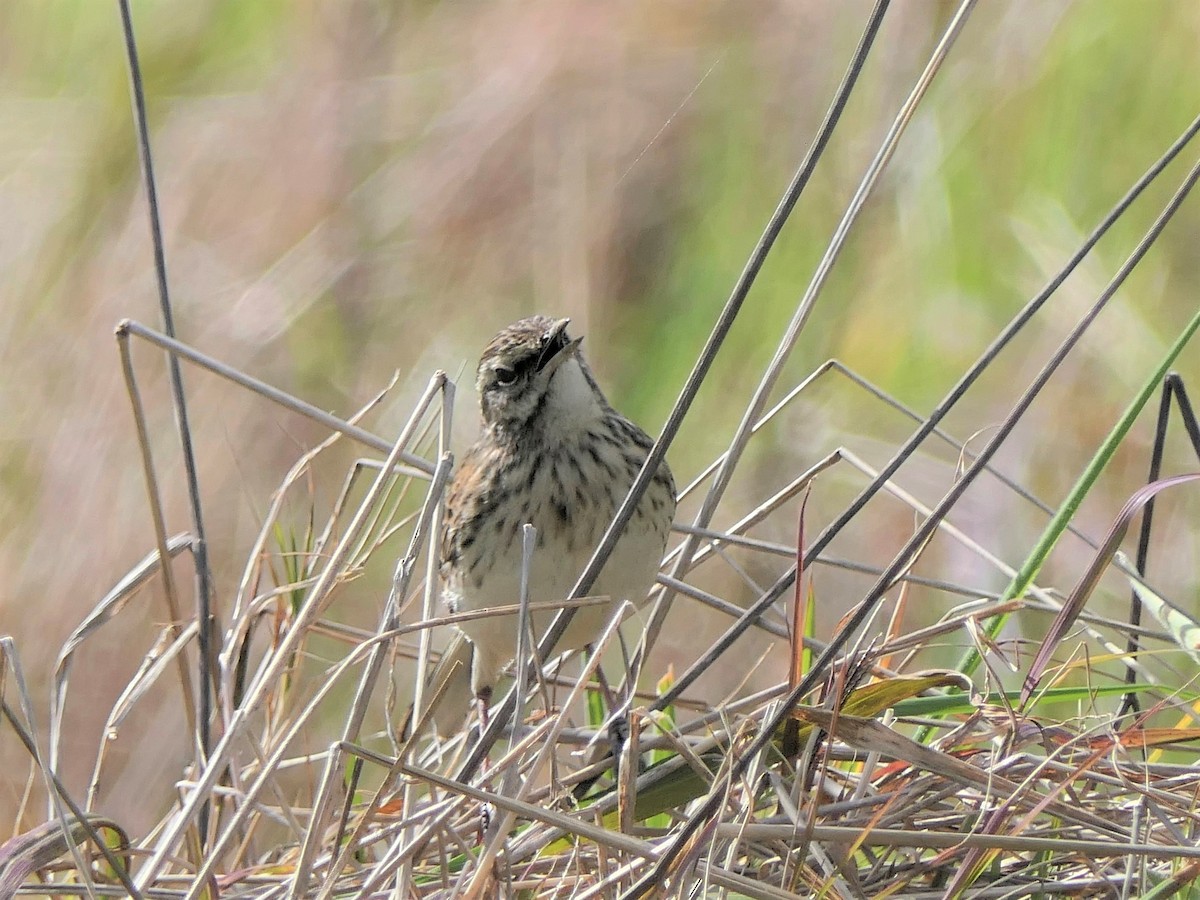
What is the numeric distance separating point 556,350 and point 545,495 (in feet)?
1.08

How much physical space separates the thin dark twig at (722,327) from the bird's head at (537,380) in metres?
0.92

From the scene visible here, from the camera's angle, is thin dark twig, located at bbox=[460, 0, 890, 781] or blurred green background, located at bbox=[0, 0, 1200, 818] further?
blurred green background, located at bbox=[0, 0, 1200, 818]

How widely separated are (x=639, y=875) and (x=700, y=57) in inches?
189

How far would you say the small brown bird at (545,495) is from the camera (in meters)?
3.49

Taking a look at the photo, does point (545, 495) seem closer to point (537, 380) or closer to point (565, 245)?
point (537, 380)

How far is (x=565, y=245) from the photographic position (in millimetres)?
6352

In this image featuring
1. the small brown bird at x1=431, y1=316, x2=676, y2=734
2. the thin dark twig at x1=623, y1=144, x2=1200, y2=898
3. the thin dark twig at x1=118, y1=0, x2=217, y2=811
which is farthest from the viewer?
the small brown bird at x1=431, y1=316, x2=676, y2=734

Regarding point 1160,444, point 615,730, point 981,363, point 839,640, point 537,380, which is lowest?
point 615,730

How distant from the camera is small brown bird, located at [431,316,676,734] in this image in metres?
3.49

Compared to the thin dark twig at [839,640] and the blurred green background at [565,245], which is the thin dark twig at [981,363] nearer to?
the thin dark twig at [839,640]

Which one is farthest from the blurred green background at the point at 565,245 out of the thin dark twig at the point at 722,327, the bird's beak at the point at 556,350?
the thin dark twig at the point at 722,327

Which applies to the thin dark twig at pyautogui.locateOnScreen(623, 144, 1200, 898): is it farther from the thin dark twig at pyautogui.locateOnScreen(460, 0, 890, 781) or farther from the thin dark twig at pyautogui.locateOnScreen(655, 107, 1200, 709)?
the thin dark twig at pyautogui.locateOnScreen(460, 0, 890, 781)

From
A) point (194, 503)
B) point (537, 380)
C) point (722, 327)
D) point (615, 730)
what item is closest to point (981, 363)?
point (722, 327)

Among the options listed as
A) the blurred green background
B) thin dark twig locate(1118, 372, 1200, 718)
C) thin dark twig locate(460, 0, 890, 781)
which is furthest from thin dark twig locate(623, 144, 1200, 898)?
the blurred green background
